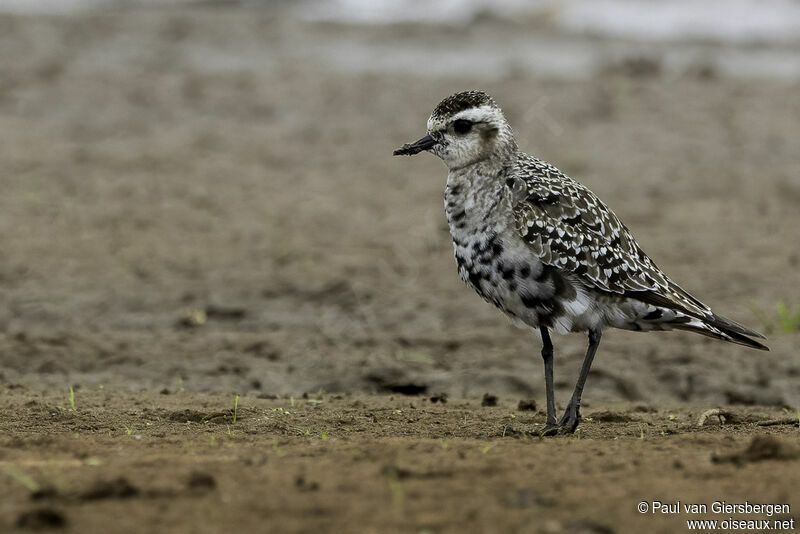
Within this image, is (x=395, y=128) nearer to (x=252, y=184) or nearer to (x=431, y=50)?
(x=252, y=184)

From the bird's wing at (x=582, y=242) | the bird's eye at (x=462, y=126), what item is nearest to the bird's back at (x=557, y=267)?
the bird's wing at (x=582, y=242)

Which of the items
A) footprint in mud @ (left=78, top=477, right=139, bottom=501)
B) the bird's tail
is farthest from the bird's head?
footprint in mud @ (left=78, top=477, right=139, bottom=501)

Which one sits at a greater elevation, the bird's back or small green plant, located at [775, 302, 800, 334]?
the bird's back

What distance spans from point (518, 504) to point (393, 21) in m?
21.7

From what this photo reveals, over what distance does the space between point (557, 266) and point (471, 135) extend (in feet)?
3.62

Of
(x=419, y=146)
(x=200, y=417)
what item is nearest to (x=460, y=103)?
(x=419, y=146)

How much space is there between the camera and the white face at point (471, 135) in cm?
770

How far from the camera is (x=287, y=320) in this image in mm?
11875

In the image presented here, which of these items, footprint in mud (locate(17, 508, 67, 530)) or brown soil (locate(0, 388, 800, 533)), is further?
brown soil (locate(0, 388, 800, 533))

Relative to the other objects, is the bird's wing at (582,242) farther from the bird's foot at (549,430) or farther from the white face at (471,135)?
the bird's foot at (549,430)

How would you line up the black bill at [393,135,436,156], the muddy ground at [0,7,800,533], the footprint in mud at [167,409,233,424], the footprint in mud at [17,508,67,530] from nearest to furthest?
the footprint in mud at [17,508,67,530] < the muddy ground at [0,7,800,533] < the footprint in mud at [167,409,233,424] < the black bill at [393,135,436,156]

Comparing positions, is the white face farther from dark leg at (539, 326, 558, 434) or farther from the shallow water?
the shallow water

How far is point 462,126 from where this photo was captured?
773cm

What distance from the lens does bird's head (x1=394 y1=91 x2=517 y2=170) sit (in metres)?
7.71
